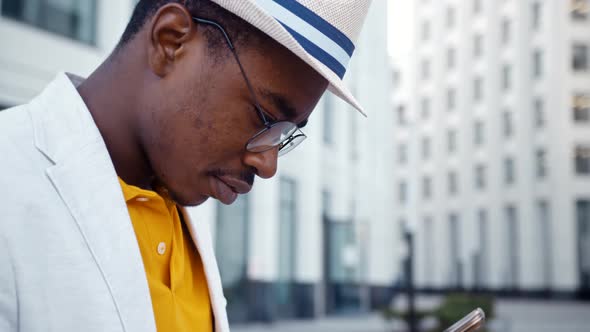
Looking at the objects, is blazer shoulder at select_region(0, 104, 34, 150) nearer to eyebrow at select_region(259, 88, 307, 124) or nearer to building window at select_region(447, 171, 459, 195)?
eyebrow at select_region(259, 88, 307, 124)

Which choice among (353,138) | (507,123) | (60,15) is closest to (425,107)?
(507,123)

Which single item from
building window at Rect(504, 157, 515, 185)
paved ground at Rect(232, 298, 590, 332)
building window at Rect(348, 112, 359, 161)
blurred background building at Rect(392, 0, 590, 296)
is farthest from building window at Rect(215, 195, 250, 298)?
building window at Rect(504, 157, 515, 185)

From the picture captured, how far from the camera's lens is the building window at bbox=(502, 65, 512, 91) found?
148ft

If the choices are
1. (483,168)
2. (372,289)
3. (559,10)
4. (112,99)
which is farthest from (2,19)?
(483,168)

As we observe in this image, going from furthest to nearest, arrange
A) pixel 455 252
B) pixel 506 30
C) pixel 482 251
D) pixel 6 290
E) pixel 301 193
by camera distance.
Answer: pixel 455 252, pixel 482 251, pixel 506 30, pixel 301 193, pixel 6 290

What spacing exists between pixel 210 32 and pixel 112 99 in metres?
0.25

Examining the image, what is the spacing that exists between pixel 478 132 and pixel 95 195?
4863 cm

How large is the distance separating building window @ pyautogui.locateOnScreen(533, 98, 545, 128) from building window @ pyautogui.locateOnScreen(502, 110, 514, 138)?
207cm

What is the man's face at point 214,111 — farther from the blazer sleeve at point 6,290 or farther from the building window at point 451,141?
the building window at point 451,141

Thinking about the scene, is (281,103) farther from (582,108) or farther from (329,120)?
(582,108)

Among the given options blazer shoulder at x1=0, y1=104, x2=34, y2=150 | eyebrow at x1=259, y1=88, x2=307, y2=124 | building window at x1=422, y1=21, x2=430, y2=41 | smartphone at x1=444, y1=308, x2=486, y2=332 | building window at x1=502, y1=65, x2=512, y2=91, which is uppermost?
building window at x1=422, y1=21, x2=430, y2=41

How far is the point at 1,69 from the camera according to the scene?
10.1 m

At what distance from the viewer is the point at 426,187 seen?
54281mm

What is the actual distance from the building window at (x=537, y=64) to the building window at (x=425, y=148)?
39.6ft
